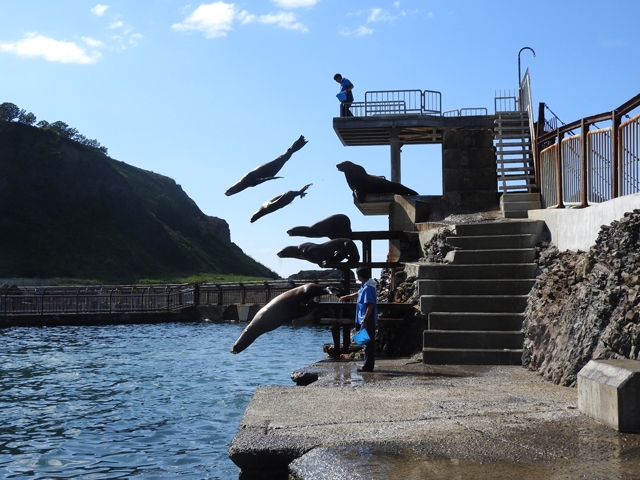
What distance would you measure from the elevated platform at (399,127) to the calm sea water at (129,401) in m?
8.01

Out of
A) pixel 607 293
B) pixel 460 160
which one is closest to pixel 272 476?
pixel 607 293

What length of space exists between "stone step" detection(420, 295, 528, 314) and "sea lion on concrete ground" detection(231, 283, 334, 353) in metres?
1.63

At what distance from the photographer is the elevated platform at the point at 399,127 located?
1133 inches

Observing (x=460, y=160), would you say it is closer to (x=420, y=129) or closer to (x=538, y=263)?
(x=538, y=263)

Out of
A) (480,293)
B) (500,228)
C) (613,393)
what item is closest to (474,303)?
(480,293)

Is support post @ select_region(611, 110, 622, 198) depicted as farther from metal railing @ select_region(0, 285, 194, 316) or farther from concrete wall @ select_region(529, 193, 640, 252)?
metal railing @ select_region(0, 285, 194, 316)

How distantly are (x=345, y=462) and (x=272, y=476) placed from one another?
0.88m

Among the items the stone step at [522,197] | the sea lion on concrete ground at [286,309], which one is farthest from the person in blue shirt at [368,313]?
the stone step at [522,197]

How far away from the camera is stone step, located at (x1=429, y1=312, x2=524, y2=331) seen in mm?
11227

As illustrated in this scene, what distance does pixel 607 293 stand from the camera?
333 inches

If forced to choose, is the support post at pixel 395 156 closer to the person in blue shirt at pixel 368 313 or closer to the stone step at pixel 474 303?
the stone step at pixel 474 303

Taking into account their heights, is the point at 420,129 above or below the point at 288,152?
above

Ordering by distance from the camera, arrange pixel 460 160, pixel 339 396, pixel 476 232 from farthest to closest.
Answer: pixel 460 160, pixel 476 232, pixel 339 396


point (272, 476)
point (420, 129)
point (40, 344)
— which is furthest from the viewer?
point (420, 129)
